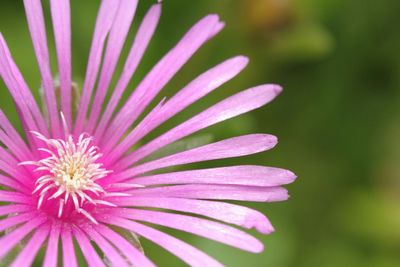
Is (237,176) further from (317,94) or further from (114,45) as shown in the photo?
(317,94)

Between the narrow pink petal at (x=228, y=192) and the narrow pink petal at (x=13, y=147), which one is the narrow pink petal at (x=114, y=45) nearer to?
the narrow pink petal at (x=13, y=147)

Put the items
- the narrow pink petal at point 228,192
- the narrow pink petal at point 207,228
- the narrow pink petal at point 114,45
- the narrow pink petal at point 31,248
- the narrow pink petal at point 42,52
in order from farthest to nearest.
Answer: the narrow pink petal at point 114,45
the narrow pink petal at point 42,52
the narrow pink petal at point 228,192
the narrow pink petal at point 207,228
the narrow pink petal at point 31,248

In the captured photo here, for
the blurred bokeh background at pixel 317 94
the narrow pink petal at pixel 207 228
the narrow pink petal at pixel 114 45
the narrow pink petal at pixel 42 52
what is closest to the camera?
the narrow pink petal at pixel 207 228

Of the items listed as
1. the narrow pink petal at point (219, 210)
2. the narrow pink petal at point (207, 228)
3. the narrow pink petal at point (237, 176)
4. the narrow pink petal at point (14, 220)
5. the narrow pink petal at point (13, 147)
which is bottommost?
the narrow pink petal at point (14, 220)

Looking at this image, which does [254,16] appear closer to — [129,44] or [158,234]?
[129,44]

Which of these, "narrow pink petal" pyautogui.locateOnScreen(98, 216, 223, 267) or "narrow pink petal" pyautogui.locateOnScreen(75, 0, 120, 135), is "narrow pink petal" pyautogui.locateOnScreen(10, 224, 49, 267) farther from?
"narrow pink petal" pyautogui.locateOnScreen(75, 0, 120, 135)

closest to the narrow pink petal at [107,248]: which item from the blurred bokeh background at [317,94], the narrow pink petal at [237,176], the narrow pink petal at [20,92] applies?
the narrow pink petal at [237,176]

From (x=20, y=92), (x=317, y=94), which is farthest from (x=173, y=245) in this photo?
(x=317, y=94)
